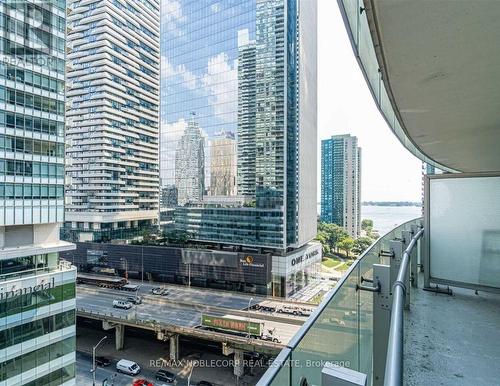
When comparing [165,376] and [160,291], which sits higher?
[160,291]

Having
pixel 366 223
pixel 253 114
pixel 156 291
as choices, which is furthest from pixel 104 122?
pixel 366 223

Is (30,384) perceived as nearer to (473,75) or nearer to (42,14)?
(42,14)

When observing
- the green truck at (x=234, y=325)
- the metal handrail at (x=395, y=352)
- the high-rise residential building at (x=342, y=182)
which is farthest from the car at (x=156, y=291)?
the high-rise residential building at (x=342, y=182)

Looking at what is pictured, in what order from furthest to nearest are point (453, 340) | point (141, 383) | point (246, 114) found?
1. point (246, 114)
2. point (141, 383)
3. point (453, 340)

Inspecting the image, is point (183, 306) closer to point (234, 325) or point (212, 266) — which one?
point (212, 266)

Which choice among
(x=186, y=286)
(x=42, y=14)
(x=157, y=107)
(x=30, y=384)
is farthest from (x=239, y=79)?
(x=30, y=384)
